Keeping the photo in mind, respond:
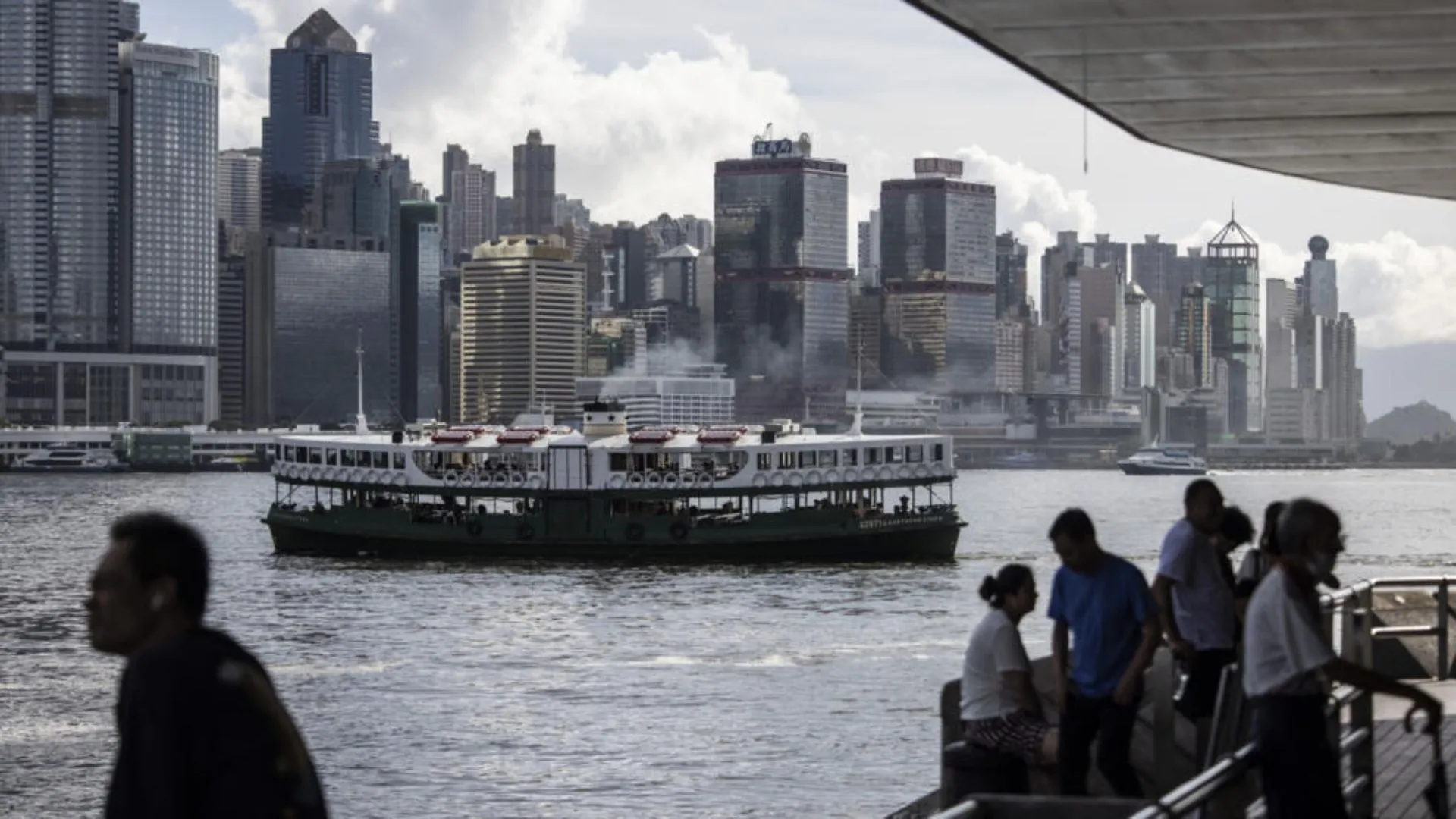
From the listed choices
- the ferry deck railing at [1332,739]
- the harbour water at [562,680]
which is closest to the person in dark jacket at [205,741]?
the ferry deck railing at [1332,739]

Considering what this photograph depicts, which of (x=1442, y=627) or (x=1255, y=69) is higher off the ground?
(x=1255, y=69)

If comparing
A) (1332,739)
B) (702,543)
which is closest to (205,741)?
(1332,739)

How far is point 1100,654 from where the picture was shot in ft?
34.0

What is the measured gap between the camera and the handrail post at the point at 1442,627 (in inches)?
623

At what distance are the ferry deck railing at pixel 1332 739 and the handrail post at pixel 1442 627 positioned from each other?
10.9 feet

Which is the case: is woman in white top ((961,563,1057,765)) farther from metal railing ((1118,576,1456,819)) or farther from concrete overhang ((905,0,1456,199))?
concrete overhang ((905,0,1456,199))

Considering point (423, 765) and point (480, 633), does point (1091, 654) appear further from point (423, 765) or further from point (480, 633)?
point (480, 633)

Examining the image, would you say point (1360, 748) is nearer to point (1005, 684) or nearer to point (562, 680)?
point (1005, 684)

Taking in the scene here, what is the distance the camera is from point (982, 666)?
1047 cm

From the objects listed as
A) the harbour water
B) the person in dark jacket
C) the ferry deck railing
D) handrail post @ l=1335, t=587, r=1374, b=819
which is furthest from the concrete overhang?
the harbour water

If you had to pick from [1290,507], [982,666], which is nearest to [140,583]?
[1290,507]

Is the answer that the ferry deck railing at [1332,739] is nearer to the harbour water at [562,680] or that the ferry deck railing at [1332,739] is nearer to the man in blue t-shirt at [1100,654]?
the man in blue t-shirt at [1100,654]

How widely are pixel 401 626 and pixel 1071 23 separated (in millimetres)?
45767

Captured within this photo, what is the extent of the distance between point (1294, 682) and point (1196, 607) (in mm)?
3042
